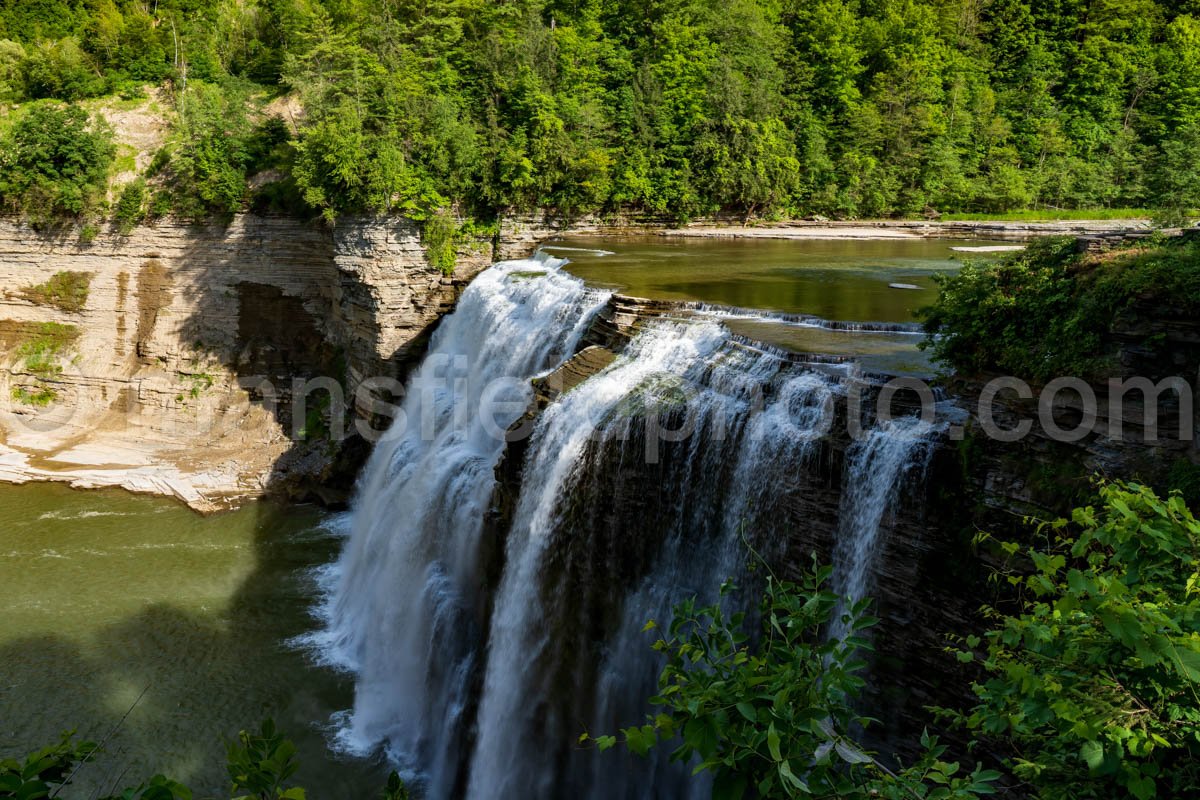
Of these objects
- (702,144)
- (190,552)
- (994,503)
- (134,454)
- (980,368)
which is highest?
(702,144)

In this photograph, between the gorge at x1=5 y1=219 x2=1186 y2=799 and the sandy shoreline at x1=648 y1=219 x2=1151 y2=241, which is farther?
the sandy shoreline at x1=648 y1=219 x2=1151 y2=241

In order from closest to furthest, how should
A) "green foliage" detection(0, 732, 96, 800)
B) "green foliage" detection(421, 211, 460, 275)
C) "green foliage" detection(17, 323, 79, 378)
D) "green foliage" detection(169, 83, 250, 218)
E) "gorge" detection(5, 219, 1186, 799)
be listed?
"green foliage" detection(0, 732, 96, 800) < "gorge" detection(5, 219, 1186, 799) < "green foliage" detection(421, 211, 460, 275) < "green foliage" detection(169, 83, 250, 218) < "green foliage" detection(17, 323, 79, 378)

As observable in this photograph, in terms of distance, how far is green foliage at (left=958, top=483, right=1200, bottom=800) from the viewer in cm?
323

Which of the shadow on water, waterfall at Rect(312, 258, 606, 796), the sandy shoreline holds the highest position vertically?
the sandy shoreline

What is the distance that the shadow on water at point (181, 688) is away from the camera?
41.1 ft

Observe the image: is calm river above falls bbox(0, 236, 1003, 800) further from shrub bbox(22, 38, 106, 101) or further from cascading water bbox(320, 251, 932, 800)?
shrub bbox(22, 38, 106, 101)

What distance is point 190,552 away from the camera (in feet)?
62.0

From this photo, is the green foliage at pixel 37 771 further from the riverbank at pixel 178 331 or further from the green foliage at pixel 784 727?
the riverbank at pixel 178 331

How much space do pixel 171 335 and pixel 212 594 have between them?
12584mm

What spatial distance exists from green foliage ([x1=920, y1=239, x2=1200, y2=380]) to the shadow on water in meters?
11.2

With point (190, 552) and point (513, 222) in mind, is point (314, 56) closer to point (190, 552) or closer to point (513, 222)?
point (513, 222)

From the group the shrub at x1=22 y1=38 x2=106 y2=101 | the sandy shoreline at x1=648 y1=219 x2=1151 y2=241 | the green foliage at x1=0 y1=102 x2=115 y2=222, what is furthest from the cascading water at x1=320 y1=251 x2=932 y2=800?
the shrub at x1=22 y1=38 x2=106 y2=101

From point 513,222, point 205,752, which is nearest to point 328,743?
point 205,752

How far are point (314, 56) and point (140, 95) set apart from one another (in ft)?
37.4
